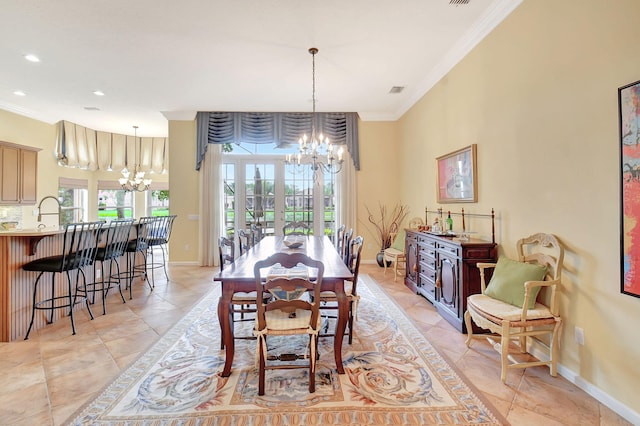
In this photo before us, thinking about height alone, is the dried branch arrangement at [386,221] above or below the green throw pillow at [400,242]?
above

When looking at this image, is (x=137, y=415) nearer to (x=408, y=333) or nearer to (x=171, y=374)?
(x=171, y=374)

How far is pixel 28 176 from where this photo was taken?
558cm

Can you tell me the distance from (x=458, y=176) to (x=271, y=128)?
3.85 m

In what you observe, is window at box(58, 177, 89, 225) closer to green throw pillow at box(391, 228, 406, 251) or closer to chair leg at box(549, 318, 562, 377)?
green throw pillow at box(391, 228, 406, 251)

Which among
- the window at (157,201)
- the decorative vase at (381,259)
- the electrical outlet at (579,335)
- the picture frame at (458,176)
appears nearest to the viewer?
the electrical outlet at (579,335)

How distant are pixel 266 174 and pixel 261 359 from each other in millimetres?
4781

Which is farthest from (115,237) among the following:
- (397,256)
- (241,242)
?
(397,256)

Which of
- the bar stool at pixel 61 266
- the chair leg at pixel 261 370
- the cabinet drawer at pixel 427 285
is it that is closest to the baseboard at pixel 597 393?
the cabinet drawer at pixel 427 285

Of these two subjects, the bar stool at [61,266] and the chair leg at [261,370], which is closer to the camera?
the chair leg at [261,370]

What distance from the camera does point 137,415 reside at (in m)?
1.80

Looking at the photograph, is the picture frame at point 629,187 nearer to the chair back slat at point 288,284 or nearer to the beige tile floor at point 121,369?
the beige tile floor at point 121,369

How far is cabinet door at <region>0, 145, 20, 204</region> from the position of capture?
16.6 feet

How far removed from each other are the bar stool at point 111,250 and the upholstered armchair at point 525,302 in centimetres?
413

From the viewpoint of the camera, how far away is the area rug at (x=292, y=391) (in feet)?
5.81
